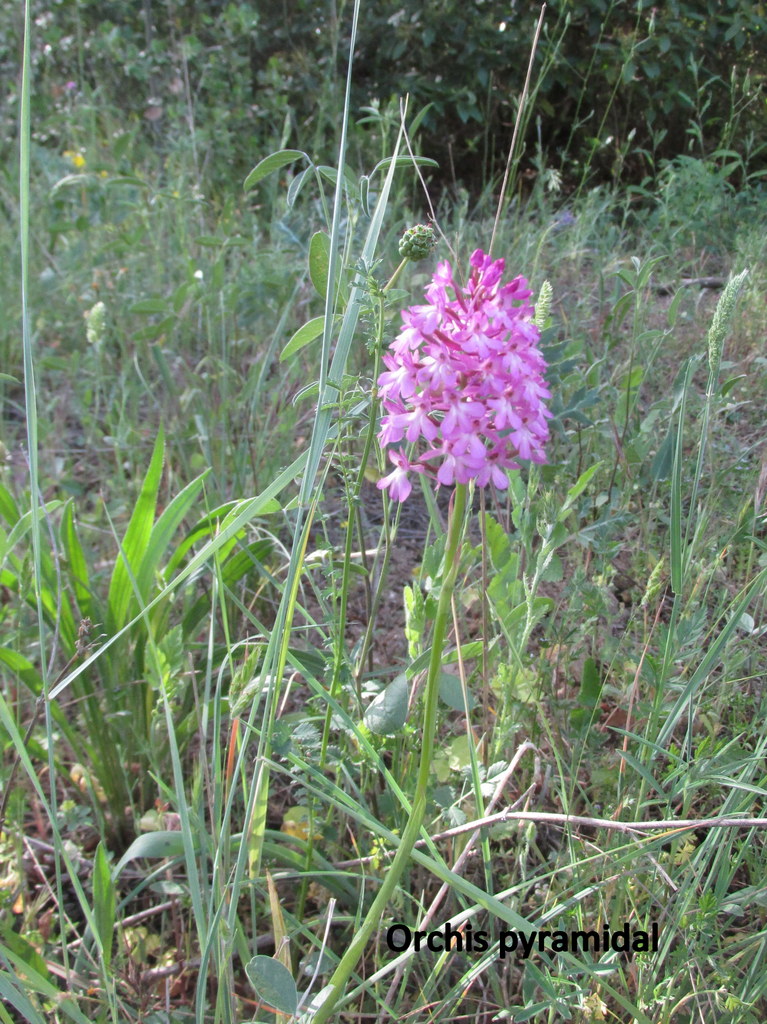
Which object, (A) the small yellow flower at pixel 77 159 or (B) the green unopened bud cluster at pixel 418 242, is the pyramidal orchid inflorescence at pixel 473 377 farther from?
(A) the small yellow flower at pixel 77 159

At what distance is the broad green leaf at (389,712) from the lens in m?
0.94

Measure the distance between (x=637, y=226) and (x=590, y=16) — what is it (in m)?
1.11

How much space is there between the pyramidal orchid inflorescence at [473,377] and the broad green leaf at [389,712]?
0.95 feet

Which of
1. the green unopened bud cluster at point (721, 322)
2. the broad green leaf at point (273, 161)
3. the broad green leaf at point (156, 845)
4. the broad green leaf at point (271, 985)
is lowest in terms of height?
the broad green leaf at point (156, 845)

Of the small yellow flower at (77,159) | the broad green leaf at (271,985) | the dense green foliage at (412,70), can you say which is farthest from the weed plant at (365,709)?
the dense green foliage at (412,70)

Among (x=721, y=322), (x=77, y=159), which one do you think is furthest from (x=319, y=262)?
(x=77, y=159)

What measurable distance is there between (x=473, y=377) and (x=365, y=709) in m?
0.51

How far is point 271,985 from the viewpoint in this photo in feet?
2.55

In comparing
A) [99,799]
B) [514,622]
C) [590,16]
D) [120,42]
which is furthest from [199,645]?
[590,16]

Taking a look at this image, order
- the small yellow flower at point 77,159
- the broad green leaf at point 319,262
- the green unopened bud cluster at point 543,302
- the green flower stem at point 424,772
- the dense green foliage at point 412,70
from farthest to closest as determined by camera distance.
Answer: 1. the dense green foliage at point 412,70
2. the small yellow flower at point 77,159
3. the green unopened bud cluster at point 543,302
4. the broad green leaf at point 319,262
5. the green flower stem at point 424,772

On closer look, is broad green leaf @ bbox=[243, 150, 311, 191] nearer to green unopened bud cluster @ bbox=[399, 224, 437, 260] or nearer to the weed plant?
the weed plant

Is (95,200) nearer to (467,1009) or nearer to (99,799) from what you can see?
(99,799)

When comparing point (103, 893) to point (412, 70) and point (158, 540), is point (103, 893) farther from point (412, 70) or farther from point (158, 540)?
point (412, 70)

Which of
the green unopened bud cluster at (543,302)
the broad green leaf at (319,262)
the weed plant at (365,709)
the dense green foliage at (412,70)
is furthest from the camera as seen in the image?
the dense green foliage at (412,70)
